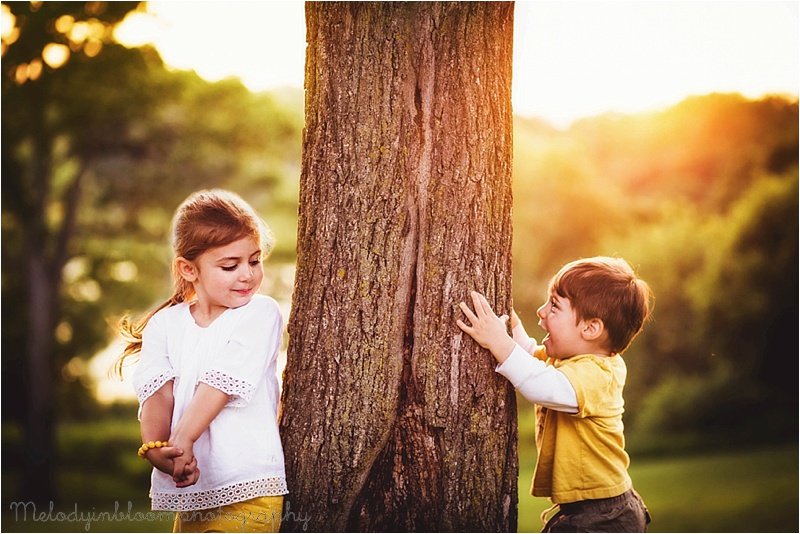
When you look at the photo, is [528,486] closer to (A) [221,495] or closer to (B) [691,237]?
(B) [691,237]

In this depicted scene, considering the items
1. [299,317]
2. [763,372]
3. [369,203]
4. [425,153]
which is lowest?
[763,372]

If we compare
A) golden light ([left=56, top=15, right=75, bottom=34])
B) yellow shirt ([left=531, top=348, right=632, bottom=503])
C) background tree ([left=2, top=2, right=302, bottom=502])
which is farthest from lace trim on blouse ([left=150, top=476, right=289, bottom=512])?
golden light ([left=56, top=15, right=75, bottom=34])

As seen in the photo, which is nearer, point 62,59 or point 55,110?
point 62,59

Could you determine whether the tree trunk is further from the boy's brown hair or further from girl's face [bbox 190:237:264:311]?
the boy's brown hair

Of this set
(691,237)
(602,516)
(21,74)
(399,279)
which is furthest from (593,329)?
(691,237)

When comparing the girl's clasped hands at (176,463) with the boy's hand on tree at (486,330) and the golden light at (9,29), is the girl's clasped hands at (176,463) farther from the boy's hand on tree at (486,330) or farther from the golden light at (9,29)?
the golden light at (9,29)

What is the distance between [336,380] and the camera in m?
2.99

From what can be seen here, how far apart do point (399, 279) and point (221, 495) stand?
1031mm

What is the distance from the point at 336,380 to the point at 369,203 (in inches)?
27.0

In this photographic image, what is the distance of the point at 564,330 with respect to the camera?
10.7 ft

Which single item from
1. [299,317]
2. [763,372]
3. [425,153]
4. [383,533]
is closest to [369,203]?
[425,153]

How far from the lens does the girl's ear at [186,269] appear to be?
10.1 ft

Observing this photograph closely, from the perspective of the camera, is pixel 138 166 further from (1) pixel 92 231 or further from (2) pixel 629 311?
(2) pixel 629 311

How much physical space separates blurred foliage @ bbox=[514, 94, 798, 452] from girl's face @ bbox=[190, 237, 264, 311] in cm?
1380
